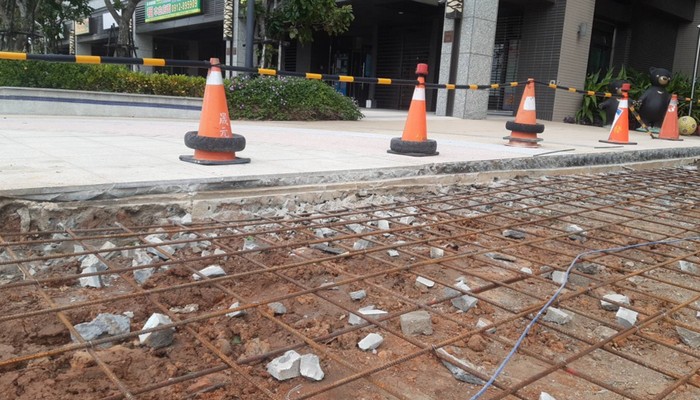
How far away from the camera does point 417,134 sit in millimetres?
6258

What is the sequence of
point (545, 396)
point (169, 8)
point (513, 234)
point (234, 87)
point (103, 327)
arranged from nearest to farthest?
point (545, 396) < point (103, 327) < point (513, 234) < point (234, 87) < point (169, 8)

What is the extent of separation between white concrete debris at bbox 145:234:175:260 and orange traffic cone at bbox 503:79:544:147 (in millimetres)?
5707

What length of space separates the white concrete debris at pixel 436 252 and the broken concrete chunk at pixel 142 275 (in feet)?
5.33

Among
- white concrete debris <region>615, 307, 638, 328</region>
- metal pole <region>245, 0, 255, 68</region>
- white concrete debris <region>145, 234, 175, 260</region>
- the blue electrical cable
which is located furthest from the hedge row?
white concrete debris <region>615, 307, 638, 328</region>

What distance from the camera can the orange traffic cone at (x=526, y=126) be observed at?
7.87 m

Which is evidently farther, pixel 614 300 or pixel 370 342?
pixel 614 300

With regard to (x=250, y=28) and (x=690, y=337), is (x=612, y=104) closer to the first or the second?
(x=250, y=28)

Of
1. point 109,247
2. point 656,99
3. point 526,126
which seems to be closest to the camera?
point 109,247

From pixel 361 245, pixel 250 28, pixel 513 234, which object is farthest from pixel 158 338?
pixel 250 28

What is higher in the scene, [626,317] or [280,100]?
[280,100]

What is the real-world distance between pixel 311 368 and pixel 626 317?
155cm

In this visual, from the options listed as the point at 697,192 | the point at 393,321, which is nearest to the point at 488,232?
the point at 393,321

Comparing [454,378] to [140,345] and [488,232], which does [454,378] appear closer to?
[140,345]

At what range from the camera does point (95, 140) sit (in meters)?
6.21
